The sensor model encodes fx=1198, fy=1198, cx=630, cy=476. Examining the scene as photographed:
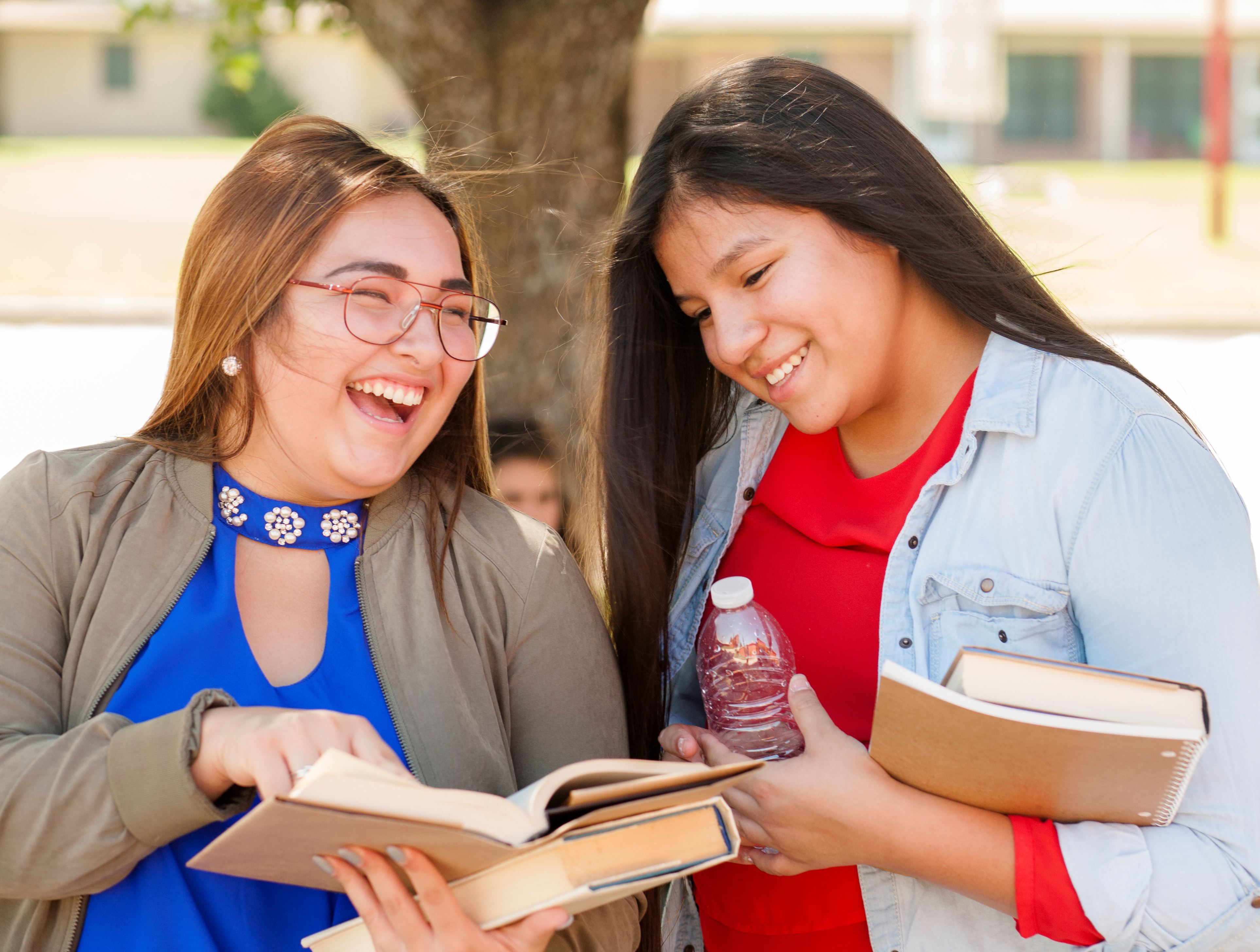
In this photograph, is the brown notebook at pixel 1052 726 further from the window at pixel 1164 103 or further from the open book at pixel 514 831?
the window at pixel 1164 103

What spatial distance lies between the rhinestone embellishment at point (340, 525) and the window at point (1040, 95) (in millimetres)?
31057

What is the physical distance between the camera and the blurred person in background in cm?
416

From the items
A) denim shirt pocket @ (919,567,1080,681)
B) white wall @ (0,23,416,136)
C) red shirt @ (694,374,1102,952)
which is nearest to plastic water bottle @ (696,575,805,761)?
red shirt @ (694,374,1102,952)

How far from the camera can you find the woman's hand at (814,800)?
5.92 feet

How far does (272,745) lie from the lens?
5.07 feet

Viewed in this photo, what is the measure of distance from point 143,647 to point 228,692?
15cm

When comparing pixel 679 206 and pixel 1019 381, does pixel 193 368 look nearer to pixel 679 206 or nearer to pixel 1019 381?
pixel 679 206

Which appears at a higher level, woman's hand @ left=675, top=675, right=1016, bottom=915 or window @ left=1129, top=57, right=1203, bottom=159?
window @ left=1129, top=57, right=1203, bottom=159

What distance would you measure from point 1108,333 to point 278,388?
5.15 ft

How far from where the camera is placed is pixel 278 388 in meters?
2.03

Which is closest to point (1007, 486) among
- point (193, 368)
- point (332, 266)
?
point (332, 266)

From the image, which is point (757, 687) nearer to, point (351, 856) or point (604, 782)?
point (604, 782)

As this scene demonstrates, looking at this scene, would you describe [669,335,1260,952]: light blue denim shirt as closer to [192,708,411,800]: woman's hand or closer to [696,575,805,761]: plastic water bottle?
[696,575,805,761]: plastic water bottle

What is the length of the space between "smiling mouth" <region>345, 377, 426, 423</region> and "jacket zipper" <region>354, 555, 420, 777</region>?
9.8 inches
